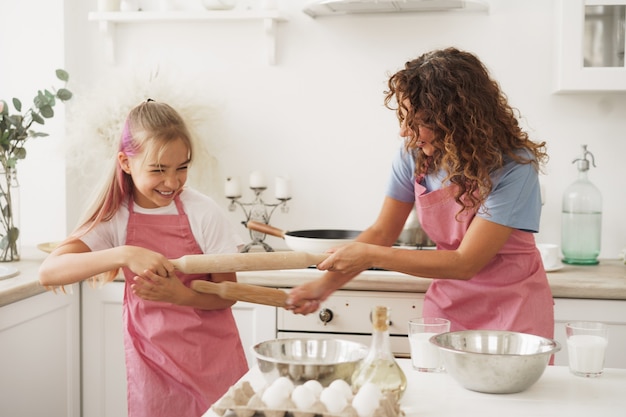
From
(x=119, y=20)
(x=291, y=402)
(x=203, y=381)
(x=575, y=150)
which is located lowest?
(x=203, y=381)

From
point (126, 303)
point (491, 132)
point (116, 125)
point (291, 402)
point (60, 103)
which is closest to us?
point (291, 402)

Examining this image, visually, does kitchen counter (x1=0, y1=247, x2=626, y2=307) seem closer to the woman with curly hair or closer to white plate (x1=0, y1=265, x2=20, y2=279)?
white plate (x1=0, y1=265, x2=20, y2=279)

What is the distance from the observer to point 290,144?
122 inches

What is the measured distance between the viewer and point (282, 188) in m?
2.99

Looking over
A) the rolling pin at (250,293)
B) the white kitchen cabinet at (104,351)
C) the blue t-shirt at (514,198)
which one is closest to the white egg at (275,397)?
the rolling pin at (250,293)

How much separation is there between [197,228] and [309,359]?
68 centimetres

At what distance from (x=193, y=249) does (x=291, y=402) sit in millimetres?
865

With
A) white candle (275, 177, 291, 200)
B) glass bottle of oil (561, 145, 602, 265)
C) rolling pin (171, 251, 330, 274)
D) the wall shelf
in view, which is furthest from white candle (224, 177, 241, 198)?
rolling pin (171, 251, 330, 274)

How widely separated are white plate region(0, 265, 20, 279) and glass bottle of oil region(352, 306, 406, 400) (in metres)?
1.52

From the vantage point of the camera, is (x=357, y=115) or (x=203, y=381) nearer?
(x=203, y=381)

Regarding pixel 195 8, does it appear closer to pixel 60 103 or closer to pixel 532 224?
pixel 60 103

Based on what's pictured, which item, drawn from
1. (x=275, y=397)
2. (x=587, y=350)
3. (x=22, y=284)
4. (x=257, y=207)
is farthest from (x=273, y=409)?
(x=257, y=207)

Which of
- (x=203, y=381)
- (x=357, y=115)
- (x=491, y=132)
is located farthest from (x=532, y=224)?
(x=357, y=115)

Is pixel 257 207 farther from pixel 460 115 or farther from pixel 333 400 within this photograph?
pixel 333 400
